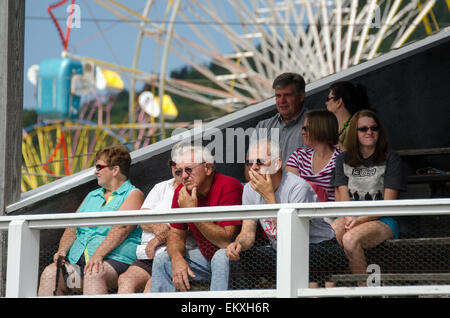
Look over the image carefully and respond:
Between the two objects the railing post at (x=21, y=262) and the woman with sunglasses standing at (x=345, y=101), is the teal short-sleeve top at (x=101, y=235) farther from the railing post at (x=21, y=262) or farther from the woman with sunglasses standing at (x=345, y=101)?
the woman with sunglasses standing at (x=345, y=101)

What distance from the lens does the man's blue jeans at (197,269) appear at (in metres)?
3.94

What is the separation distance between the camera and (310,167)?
5059 mm

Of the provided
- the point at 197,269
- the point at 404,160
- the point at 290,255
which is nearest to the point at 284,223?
the point at 290,255

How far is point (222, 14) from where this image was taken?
64.7 ft

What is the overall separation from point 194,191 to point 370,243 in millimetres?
1035

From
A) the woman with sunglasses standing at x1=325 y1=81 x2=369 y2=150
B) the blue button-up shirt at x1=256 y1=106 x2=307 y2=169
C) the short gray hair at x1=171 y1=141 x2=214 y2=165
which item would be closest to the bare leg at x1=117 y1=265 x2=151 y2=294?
the short gray hair at x1=171 y1=141 x2=214 y2=165

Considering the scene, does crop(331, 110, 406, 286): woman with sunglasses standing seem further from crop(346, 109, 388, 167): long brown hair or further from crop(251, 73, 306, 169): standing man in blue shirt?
crop(251, 73, 306, 169): standing man in blue shirt

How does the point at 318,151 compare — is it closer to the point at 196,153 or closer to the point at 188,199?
the point at 196,153

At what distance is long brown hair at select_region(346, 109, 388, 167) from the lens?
4.73 m

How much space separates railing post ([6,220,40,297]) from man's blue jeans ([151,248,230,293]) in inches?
25.4

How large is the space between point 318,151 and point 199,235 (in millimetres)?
1235

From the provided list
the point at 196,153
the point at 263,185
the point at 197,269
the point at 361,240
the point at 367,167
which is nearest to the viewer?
the point at 361,240

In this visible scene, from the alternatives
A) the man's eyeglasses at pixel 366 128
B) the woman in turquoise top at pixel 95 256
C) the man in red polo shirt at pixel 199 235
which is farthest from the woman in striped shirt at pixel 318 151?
the woman in turquoise top at pixel 95 256
